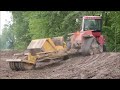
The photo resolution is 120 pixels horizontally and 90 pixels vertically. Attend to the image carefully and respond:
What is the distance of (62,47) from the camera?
12.6m

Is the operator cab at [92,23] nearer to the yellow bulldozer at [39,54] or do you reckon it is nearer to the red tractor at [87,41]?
the red tractor at [87,41]

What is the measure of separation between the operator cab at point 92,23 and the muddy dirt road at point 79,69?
1.78 meters

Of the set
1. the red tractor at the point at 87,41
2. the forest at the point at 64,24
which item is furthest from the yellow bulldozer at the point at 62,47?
the forest at the point at 64,24

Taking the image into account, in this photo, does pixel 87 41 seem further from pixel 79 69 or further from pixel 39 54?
pixel 79 69

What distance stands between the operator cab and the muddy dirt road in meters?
1.78

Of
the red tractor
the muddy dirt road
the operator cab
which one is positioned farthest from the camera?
the operator cab

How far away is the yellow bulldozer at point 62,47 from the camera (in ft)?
37.7

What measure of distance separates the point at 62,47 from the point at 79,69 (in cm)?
204

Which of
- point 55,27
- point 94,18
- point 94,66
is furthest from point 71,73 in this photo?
point 55,27

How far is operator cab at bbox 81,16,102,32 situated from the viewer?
14.1 m

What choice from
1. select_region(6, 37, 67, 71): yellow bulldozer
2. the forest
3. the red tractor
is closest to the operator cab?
the red tractor

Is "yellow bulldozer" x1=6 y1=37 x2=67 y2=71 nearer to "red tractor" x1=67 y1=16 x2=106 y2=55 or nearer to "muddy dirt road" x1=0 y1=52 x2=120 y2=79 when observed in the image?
"muddy dirt road" x1=0 y1=52 x2=120 y2=79
